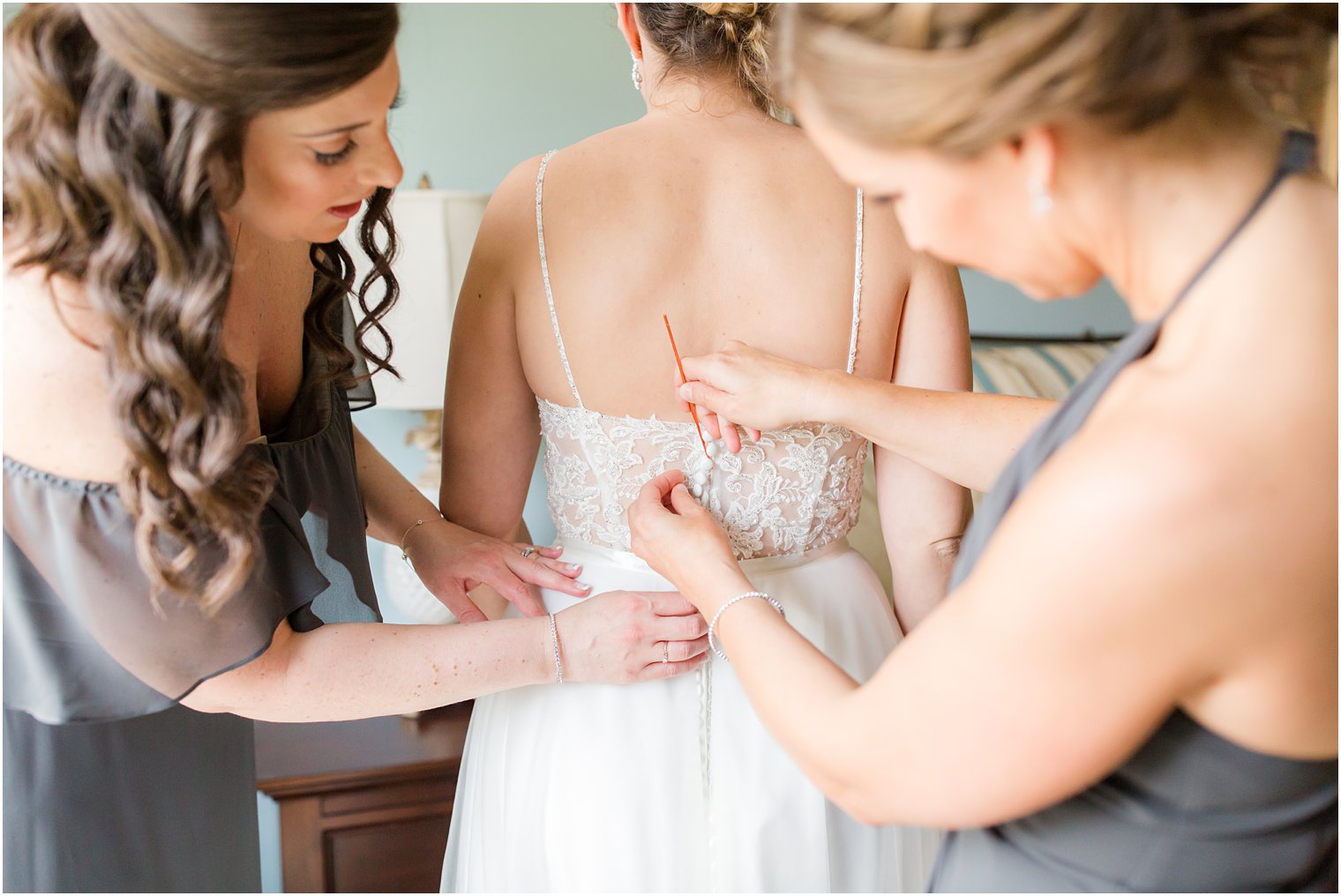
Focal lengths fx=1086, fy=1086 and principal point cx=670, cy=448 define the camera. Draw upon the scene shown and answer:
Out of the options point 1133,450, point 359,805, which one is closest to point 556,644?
point 1133,450

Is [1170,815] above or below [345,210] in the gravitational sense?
below

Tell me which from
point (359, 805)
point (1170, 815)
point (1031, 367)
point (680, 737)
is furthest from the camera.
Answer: point (1031, 367)

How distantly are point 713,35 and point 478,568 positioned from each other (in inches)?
28.1

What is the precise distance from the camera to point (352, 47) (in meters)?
0.90

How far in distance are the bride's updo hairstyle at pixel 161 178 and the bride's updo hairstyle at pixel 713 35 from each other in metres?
0.38

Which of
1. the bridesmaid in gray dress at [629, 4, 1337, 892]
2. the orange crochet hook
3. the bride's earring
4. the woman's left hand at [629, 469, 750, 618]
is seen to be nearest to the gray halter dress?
the bridesmaid in gray dress at [629, 4, 1337, 892]

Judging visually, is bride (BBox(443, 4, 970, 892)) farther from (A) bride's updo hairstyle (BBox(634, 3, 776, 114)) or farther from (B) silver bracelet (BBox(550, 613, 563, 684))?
(B) silver bracelet (BBox(550, 613, 563, 684))

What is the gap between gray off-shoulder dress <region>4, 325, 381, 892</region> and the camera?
958 mm

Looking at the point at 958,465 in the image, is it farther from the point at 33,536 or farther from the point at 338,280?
the point at 33,536

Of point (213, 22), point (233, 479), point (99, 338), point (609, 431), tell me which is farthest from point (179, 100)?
point (609, 431)

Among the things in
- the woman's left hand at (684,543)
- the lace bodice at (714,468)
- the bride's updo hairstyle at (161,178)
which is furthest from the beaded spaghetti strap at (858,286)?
the bride's updo hairstyle at (161,178)

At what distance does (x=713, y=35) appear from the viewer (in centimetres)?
123

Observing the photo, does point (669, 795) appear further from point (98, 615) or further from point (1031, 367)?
point (1031, 367)

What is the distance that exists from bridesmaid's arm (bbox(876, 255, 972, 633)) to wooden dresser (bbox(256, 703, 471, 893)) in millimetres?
977
